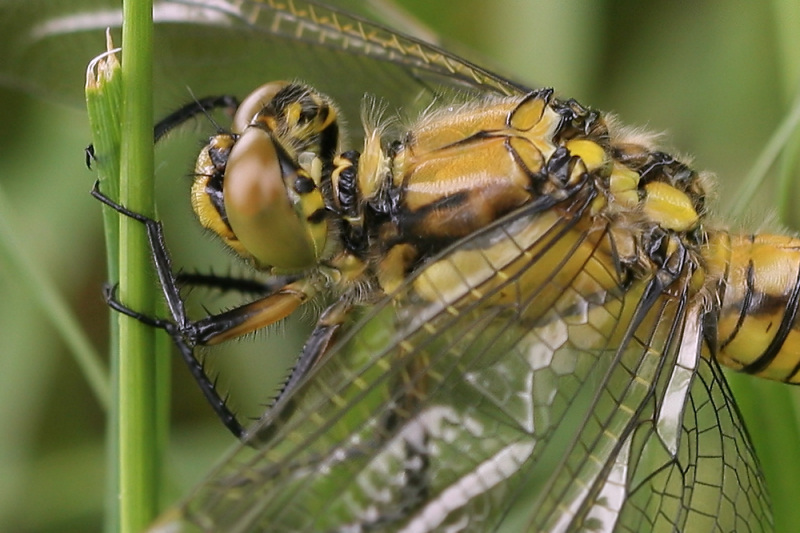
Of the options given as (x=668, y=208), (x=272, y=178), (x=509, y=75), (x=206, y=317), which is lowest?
(x=206, y=317)

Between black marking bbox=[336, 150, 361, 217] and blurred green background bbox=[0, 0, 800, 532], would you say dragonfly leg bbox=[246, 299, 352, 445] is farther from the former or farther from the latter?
blurred green background bbox=[0, 0, 800, 532]

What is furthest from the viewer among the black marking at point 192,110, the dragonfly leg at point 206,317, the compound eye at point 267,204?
the black marking at point 192,110

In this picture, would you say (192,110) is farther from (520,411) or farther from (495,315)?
(520,411)

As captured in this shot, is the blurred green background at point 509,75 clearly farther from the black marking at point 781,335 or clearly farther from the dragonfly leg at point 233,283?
the dragonfly leg at point 233,283

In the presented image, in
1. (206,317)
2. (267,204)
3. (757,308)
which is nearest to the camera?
(267,204)

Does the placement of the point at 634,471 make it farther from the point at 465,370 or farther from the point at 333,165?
the point at 333,165

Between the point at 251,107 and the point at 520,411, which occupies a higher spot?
the point at 251,107

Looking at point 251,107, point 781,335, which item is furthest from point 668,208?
point 251,107

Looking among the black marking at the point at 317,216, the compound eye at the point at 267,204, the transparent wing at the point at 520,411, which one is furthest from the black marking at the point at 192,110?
the transparent wing at the point at 520,411
